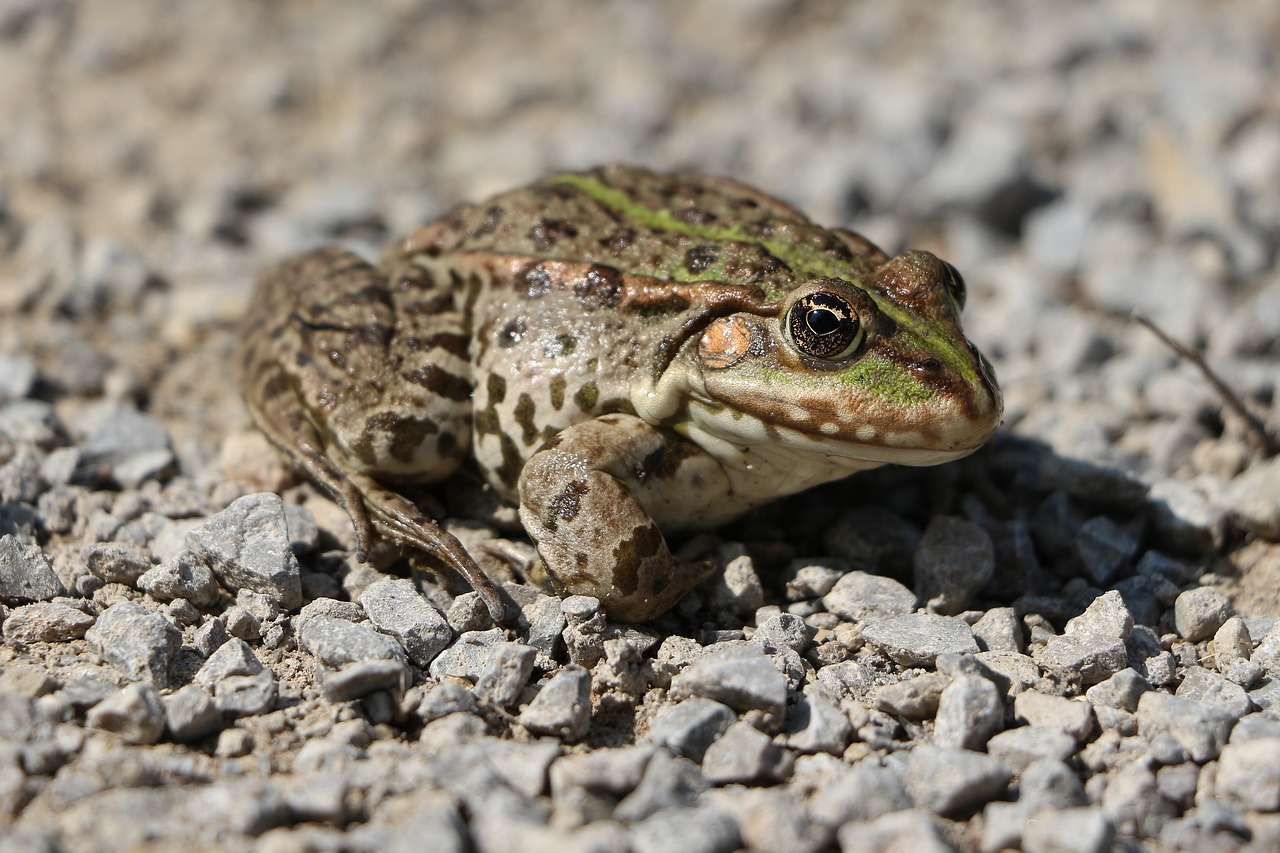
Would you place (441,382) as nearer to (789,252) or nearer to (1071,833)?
(789,252)

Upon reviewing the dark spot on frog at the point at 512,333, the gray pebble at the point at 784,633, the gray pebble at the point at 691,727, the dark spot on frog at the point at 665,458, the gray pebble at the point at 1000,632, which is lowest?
the gray pebble at the point at 1000,632

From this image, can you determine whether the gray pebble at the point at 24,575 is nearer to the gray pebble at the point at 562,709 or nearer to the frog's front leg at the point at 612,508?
the frog's front leg at the point at 612,508

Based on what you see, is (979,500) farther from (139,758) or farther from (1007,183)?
(139,758)

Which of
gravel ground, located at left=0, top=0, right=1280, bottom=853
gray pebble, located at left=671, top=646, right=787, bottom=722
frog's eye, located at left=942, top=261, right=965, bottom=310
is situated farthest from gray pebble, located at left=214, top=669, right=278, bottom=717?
frog's eye, located at left=942, top=261, right=965, bottom=310

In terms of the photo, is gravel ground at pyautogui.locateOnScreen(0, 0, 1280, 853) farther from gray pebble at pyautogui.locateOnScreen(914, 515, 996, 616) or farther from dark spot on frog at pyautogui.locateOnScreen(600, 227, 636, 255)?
dark spot on frog at pyautogui.locateOnScreen(600, 227, 636, 255)

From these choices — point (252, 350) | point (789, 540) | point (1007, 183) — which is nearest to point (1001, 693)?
point (789, 540)

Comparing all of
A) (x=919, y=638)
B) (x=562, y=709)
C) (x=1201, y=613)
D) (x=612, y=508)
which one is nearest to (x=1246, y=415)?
(x=1201, y=613)

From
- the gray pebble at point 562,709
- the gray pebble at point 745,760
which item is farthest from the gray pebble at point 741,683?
the gray pebble at point 562,709
